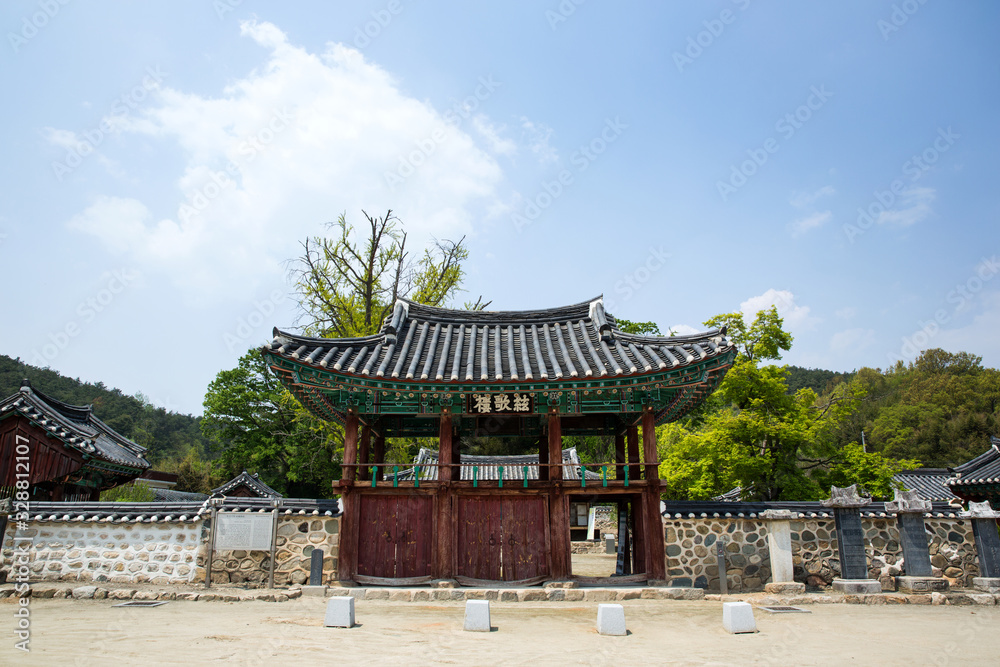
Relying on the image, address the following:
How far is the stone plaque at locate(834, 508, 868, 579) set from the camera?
41.7ft

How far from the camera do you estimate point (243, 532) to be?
43.2 feet

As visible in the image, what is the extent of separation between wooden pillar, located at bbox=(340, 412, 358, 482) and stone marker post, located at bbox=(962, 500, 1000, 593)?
46.5 feet

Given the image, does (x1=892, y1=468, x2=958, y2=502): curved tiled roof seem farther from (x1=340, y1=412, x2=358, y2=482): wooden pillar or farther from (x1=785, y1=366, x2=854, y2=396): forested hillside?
(x1=785, y1=366, x2=854, y2=396): forested hillside

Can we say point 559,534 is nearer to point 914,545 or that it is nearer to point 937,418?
point 914,545

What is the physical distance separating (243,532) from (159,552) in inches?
80.2

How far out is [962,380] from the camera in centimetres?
6562

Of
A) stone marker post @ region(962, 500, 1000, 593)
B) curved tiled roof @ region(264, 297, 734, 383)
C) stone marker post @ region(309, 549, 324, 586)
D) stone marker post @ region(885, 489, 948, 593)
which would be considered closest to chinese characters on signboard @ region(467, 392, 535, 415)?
curved tiled roof @ region(264, 297, 734, 383)

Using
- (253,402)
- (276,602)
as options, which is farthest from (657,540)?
(253,402)

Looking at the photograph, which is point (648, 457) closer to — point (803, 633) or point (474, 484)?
point (474, 484)

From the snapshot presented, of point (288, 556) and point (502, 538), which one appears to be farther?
point (502, 538)

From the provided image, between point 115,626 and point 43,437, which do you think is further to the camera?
point 43,437

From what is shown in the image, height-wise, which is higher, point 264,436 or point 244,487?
point 264,436

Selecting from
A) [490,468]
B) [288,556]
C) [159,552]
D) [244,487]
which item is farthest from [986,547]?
[244,487]

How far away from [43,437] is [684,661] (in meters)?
18.5
